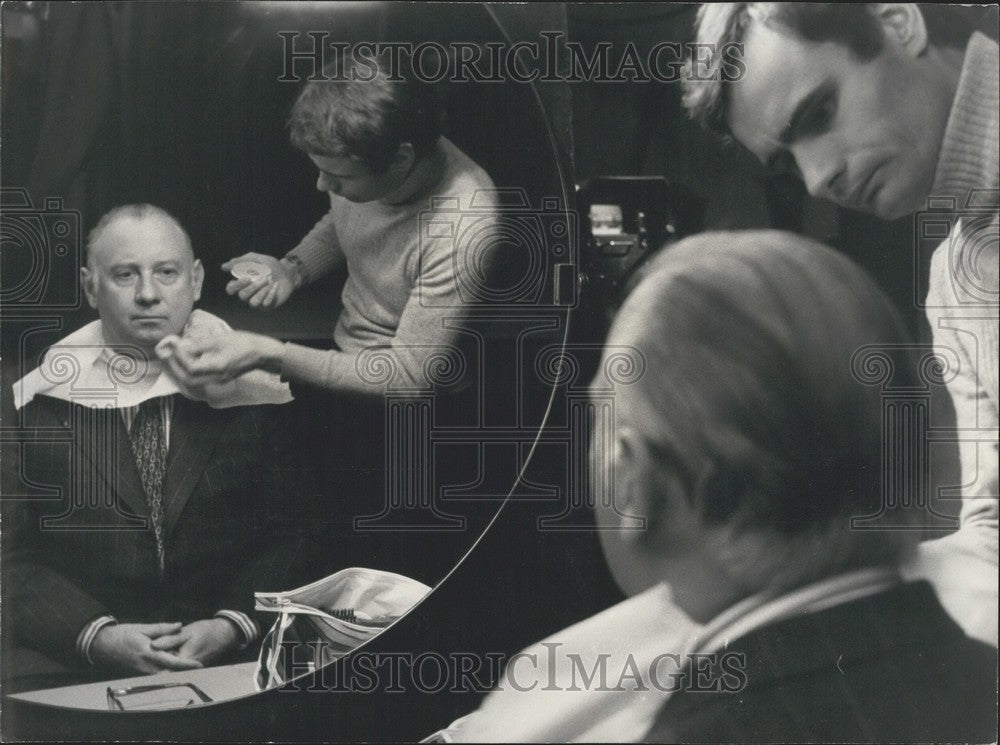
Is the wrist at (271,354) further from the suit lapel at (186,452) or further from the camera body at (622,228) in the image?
the camera body at (622,228)

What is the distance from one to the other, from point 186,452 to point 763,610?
1437 mm

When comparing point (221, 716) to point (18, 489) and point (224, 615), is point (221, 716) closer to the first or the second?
point (224, 615)

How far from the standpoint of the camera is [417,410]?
7.61 feet

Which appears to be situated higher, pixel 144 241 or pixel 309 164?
pixel 309 164

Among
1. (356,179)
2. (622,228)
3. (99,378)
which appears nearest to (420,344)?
(356,179)

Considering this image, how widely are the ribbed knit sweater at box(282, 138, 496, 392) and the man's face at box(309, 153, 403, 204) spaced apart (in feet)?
0.09

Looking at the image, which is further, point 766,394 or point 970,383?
point 970,383

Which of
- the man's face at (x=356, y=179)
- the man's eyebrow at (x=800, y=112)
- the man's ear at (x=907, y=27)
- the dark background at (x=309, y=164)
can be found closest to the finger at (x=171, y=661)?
the dark background at (x=309, y=164)

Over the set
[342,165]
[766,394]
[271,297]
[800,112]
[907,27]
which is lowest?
[766,394]

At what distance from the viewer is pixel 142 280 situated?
2.33 m

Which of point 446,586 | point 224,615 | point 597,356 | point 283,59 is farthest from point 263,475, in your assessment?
point 283,59

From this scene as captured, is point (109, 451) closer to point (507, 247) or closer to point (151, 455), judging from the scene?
point (151, 455)

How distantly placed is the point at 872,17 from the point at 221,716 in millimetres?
2313

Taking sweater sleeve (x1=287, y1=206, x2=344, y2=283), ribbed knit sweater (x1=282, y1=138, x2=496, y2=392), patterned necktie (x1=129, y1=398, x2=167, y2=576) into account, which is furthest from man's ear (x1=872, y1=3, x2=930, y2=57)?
patterned necktie (x1=129, y1=398, x2=167, y2=576)
